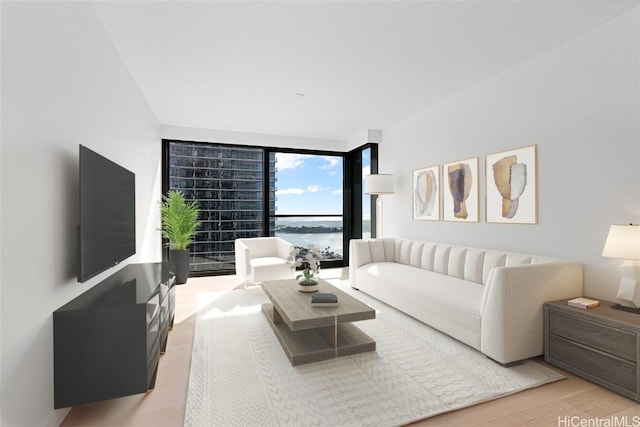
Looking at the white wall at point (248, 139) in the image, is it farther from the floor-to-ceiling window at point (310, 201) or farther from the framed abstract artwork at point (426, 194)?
the framed abstract artwork at point (426, 194)

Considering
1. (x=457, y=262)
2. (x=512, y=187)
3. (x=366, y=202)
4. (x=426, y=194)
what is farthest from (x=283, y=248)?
(x=512, y=187)

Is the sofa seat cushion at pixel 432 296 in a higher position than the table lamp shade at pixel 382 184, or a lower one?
lower

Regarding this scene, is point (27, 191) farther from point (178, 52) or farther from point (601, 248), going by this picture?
point (601, 248)

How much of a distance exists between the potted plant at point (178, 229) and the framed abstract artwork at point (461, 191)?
373cm

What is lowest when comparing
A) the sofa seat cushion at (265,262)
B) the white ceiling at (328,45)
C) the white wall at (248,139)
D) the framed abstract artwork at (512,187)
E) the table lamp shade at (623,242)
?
the sofa seat cushion at (265,262)

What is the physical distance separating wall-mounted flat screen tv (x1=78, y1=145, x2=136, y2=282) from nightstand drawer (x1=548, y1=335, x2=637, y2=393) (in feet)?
11.1

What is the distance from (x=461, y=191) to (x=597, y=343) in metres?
2.18

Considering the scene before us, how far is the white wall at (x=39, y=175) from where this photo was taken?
1.47 metres

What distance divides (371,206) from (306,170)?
60.4 inches

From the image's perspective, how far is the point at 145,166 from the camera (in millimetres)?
4328

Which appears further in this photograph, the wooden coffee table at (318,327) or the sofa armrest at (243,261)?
the sofa armrest at (243,261)

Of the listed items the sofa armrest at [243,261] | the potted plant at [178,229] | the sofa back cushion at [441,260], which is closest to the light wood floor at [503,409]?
the sofa back cushion at [441,260]

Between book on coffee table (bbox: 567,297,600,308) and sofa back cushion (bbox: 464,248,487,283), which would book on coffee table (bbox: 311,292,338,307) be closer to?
sofa back cushion (bbox: 464,248,487,283)

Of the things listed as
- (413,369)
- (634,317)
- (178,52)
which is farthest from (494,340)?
(178,52)
